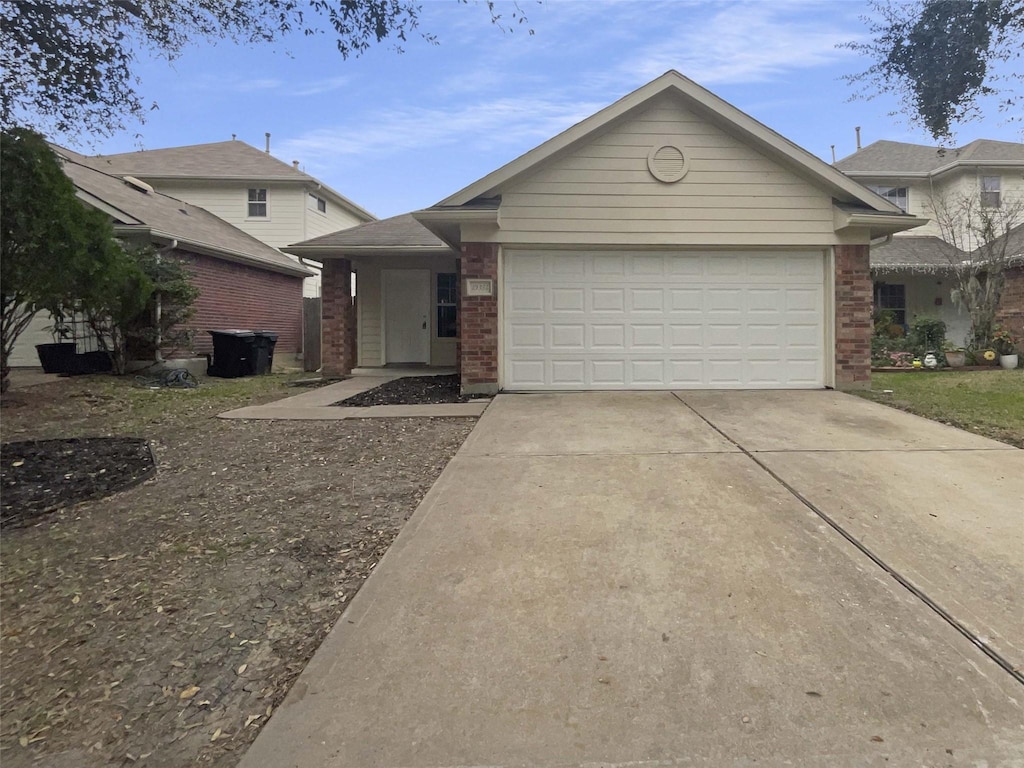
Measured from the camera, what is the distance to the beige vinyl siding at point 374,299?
44.1 feet

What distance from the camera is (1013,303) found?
15.9 meters

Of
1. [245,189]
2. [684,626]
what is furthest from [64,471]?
[245,189]

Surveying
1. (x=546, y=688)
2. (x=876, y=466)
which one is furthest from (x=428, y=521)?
(x=876, y=466)

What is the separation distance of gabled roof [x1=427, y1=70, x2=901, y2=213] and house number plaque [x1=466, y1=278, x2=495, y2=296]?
1112 millimetres

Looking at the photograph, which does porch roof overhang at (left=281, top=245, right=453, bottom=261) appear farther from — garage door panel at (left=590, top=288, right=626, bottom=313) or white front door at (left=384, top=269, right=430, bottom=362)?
garage door panel at (left=590, top=288, right=626, bottom=313)

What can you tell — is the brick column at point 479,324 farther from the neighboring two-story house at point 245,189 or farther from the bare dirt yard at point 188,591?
the neighboring two-story house at point 245,189

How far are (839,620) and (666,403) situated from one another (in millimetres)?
5512

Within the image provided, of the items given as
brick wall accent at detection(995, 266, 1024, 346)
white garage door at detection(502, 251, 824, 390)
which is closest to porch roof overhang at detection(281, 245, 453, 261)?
white garage door at detection(502, 251, 824, 390)

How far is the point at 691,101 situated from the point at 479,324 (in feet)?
14.5

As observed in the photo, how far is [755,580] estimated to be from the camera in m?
3.18

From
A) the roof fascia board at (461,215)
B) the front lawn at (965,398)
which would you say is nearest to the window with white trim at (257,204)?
the roof fascia board at (461,215)

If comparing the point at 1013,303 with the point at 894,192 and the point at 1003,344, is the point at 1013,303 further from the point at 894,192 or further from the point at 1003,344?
the point at 894,192

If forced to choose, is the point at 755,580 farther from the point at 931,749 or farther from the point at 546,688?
the point at 546,688

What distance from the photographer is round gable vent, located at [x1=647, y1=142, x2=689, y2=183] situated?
362 inches
